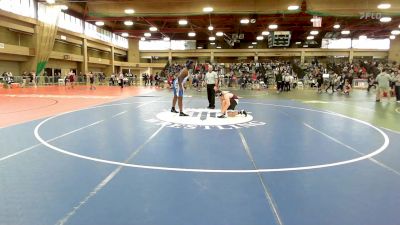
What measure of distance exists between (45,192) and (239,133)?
15.0 ft

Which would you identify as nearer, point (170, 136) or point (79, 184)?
point (79, 184)

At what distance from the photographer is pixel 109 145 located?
6.07 metres

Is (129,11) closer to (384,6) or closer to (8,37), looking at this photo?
(8,37)

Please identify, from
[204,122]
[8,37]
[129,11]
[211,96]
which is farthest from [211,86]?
[8,37]

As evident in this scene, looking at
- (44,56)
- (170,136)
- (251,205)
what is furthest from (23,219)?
(44,56)

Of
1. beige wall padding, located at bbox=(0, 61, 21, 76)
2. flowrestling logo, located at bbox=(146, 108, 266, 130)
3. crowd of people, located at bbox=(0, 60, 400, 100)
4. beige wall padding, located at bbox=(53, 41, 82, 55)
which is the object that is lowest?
flowrestling logo, located at bbox=(146, 108, 266, 130)

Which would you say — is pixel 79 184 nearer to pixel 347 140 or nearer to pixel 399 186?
pixel 399 186

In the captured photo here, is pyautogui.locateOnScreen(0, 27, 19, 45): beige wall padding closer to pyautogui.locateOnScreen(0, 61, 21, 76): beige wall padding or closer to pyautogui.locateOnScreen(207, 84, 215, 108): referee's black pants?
pyautogui.locateOnScreen(0, 61, 21, 76): beige wall padding

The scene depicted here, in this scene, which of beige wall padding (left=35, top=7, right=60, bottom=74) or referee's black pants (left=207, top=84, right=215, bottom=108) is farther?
beige wall padding (left=35, top=7, right=60, bottom=74)

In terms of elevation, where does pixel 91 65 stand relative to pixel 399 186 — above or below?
above

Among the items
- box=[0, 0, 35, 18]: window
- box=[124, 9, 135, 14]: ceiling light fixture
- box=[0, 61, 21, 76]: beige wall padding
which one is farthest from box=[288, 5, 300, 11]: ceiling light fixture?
box=[0, 61, 21, 76]: beige wall padding

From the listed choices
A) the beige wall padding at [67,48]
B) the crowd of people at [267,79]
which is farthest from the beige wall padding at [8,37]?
the beige wall padding at [67,48]

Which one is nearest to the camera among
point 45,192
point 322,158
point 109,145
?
point 45,192

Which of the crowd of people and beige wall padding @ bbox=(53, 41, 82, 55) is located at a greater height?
beige wall padding @ bbox=(53, 41, 82, 55)
